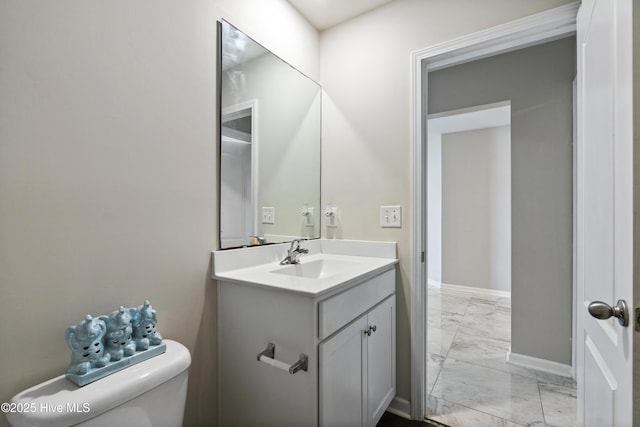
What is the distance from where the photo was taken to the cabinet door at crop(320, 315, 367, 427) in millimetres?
1118

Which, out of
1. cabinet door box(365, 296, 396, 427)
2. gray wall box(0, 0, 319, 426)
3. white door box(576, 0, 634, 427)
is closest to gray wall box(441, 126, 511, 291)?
cabinet door box(365, 296, 396, 427)

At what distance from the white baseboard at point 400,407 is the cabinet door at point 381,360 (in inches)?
2.4

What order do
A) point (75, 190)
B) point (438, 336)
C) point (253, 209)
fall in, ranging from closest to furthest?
point (75, 190) → point (253, 209) → point (438, 336)

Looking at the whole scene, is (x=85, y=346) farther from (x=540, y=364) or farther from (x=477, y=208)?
(x=477, y=208)

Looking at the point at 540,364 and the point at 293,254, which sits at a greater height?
the point at 293,254

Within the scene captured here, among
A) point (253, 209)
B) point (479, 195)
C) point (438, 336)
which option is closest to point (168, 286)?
point (253, 209)

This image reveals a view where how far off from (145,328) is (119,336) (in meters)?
0.09

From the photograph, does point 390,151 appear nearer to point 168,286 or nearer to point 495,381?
point 168,286

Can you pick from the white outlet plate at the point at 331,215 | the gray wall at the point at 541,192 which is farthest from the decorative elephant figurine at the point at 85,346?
the gray wall at the point at 541,192

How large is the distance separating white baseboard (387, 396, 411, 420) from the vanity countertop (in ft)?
2.48

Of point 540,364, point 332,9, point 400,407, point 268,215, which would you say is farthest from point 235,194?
point 540,364

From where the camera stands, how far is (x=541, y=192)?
2.21 m

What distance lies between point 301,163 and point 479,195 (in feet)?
10.8

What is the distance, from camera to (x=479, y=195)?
4.22 m
